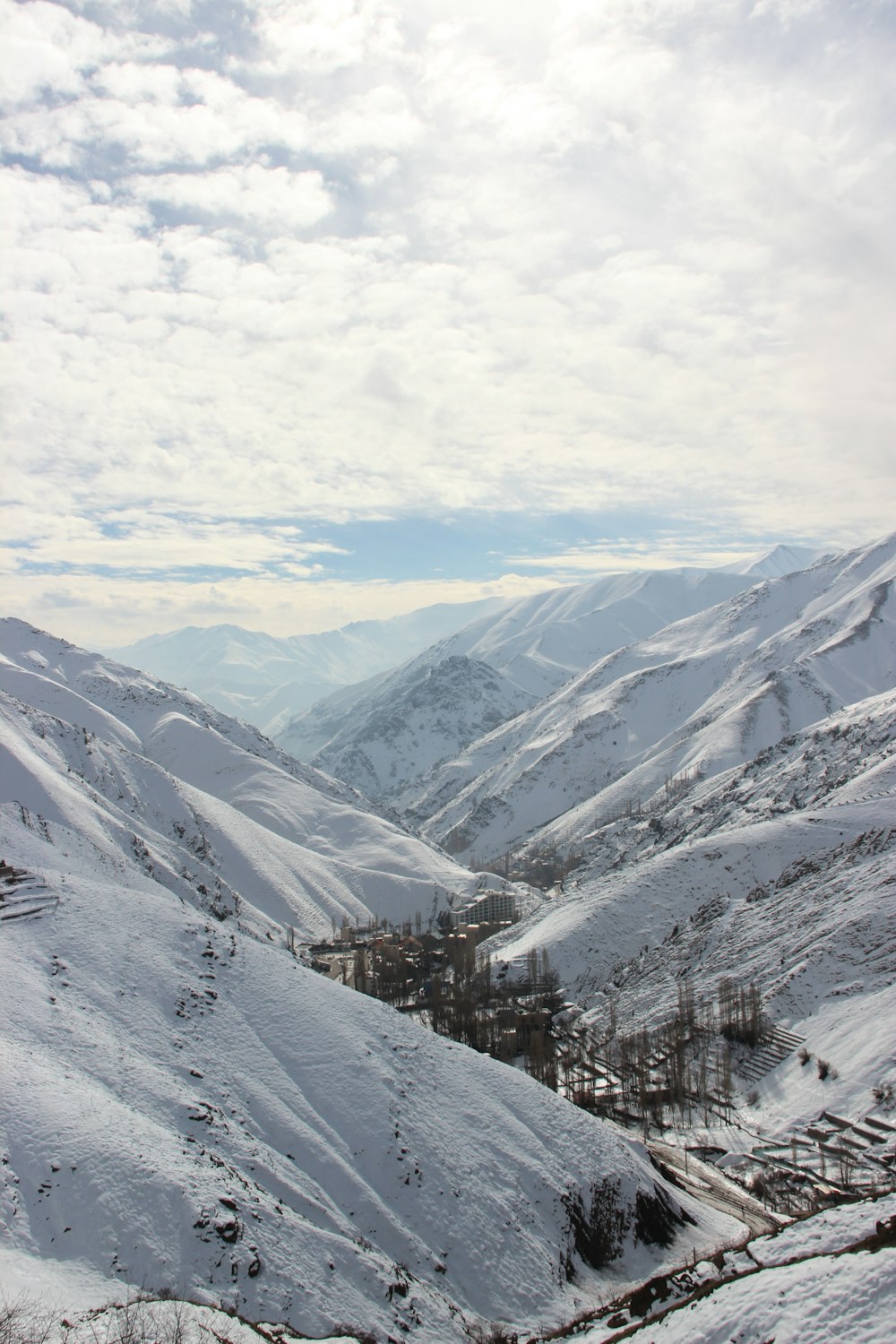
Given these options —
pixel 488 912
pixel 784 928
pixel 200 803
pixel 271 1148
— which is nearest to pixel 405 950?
pixel 488 912

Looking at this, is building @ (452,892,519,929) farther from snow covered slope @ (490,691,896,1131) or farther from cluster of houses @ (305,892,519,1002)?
snow covered slope @ (490,691,896,1131)

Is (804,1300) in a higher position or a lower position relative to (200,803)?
lower

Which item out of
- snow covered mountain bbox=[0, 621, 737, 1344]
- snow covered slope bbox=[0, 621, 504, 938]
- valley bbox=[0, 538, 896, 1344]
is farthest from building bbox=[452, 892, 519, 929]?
snow covered mountain bbox=[0, 621, 737, 1344]

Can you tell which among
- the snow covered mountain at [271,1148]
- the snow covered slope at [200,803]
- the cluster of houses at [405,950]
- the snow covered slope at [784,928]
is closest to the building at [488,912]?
the cluster of houses at [405,950]

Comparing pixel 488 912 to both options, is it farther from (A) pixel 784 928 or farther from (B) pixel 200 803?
(A) pixel 784 928

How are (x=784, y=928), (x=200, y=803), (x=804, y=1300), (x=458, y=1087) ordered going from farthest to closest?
(x=200, y=803) → (x=784, y=928) → (x=458, y=1087) → (x=804, y=1300)

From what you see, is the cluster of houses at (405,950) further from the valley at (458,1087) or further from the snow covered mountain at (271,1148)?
the snow covered mountain at (271,1148)

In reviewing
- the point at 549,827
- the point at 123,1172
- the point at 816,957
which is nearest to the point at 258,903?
the point at 816,957

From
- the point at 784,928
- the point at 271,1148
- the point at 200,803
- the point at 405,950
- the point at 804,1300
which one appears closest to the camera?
the point at 804,1300
